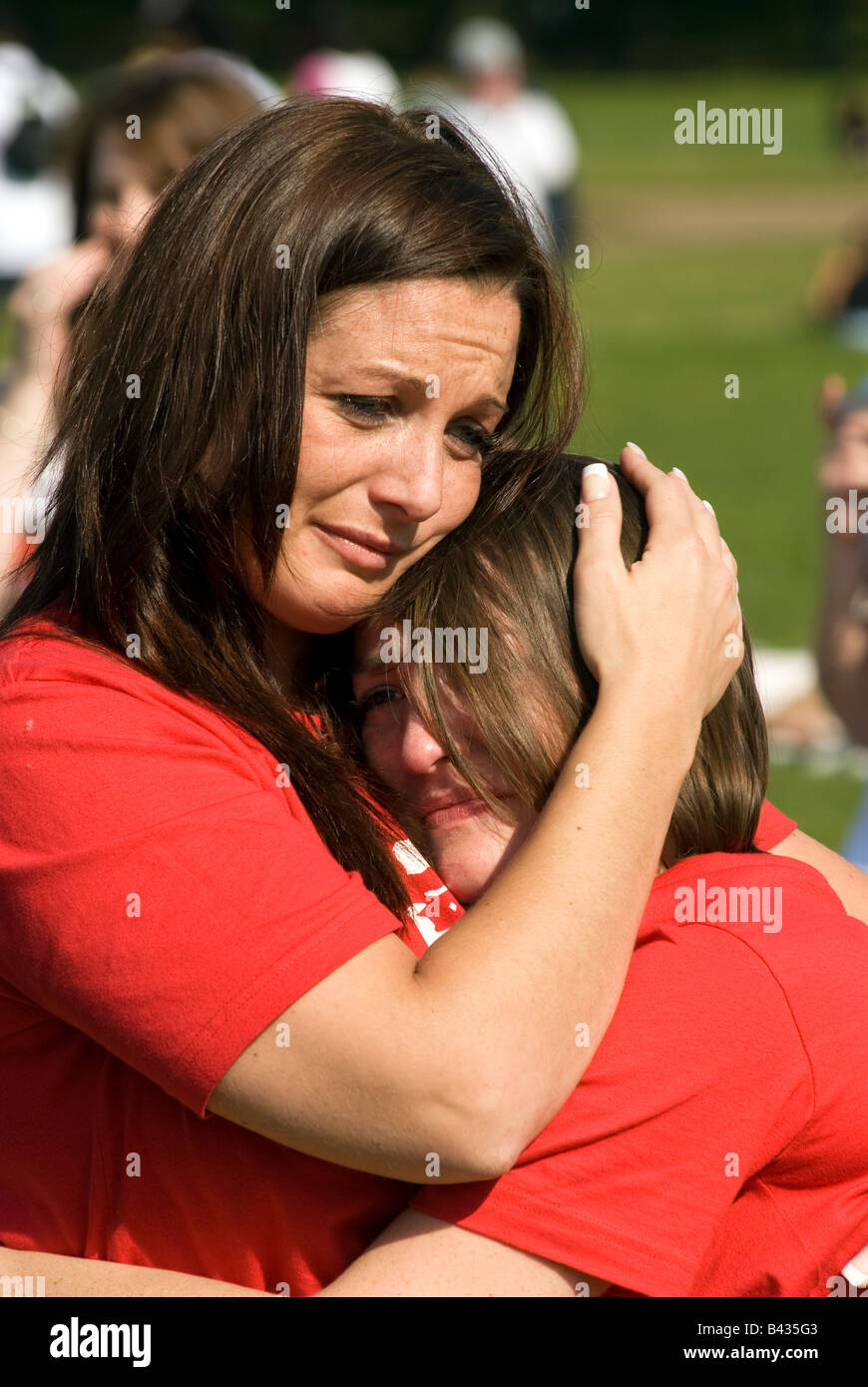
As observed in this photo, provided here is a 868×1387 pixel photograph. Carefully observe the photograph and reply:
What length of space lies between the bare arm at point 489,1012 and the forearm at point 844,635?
284 centimetres

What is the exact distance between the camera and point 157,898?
1780 millimetres

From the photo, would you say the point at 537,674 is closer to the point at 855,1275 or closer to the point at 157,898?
the point at 157,898

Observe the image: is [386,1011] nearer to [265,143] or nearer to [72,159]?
[265,143]

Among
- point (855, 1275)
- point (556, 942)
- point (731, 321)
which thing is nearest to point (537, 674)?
point (556, 942)

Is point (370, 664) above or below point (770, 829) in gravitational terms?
above

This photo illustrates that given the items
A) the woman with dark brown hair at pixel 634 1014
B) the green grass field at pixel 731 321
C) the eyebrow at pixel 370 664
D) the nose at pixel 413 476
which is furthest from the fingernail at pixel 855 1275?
the green grass field at pixel 731 321

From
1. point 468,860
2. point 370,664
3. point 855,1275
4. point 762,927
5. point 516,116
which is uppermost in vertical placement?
point 516,116

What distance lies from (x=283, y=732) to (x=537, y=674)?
1.14 feet

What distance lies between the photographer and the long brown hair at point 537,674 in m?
2.19

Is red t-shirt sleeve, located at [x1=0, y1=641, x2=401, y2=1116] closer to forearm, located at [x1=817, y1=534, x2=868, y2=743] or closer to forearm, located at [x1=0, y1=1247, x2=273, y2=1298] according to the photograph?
forearm, located at [x1=0, y1=1247, x2=273, y2=1298]

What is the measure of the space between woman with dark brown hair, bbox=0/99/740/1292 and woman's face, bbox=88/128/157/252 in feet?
9.52

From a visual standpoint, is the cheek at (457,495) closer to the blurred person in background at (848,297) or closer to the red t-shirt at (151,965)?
the red t-shirt at (151,965)

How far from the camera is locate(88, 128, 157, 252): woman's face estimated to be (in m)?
5.11
